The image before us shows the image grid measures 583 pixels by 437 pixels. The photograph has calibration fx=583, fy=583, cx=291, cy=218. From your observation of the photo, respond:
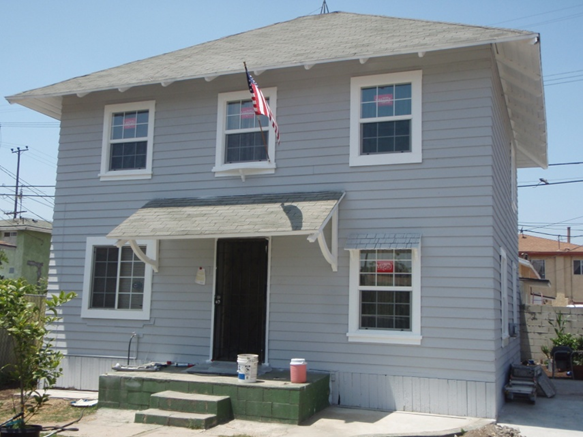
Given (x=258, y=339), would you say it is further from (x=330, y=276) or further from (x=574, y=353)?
(x=574, y=353)

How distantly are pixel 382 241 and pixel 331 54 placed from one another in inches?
123

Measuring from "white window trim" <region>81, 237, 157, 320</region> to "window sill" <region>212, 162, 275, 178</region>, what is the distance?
1753 millimetres

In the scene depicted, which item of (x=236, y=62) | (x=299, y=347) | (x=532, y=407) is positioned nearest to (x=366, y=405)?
(x=299, y=347)

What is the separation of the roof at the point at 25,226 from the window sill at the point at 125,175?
533 inches

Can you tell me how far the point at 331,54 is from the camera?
938 cm

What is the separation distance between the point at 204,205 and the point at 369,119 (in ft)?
10.2

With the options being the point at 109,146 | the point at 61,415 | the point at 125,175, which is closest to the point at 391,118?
the point at 125,175

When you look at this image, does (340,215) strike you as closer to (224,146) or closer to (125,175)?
(224,146)

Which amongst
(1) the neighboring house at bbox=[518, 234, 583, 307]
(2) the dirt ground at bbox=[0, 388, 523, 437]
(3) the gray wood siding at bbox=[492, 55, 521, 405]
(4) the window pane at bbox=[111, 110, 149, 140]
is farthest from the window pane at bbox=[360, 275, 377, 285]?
(1) the neighboring house at bbox=[518, 234, 583, 307]

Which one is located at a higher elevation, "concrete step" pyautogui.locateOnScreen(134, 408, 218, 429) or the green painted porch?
the green painted porch

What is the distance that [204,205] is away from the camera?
9.91 m

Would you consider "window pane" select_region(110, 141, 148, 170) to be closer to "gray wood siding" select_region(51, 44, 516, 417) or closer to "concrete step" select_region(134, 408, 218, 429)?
"gray wood siding" select_region(51, 44, 516, 417)

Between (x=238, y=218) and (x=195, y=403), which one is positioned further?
(x=238, y=218)

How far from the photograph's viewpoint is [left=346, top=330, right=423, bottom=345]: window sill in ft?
28.2
